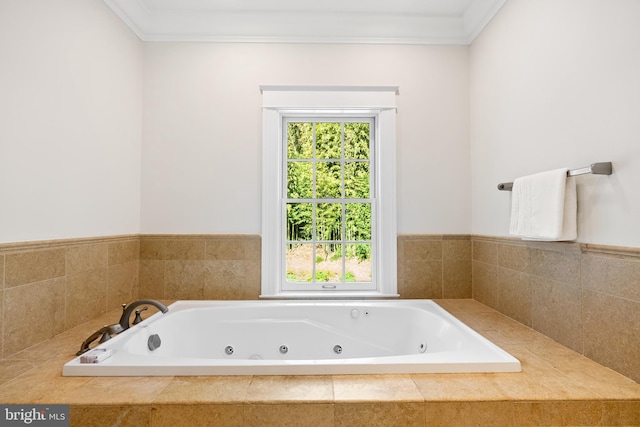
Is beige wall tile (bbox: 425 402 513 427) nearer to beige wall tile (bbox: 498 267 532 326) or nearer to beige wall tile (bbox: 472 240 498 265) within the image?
beige wall tile (bbox: 498 267 532 326)

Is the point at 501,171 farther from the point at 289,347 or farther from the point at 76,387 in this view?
the point at 76,387

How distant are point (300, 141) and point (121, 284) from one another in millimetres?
1601

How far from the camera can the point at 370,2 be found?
227 cm

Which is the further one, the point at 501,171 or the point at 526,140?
the point at 501,171

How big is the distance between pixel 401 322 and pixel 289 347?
2.44ft

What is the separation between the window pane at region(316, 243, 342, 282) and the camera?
8.39 ft

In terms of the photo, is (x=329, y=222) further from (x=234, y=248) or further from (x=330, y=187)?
(x=234, y=248)

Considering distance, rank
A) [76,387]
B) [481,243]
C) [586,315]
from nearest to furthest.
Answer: [76,387] → [586,315] → [481,243]

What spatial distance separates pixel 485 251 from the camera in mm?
2266

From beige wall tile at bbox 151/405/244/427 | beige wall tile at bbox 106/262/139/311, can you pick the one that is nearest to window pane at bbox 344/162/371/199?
beige wall tile at bbox 106/262/139/311

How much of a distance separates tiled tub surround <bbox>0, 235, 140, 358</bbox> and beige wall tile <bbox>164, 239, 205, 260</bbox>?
280 millimetres

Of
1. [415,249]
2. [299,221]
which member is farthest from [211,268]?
[415,249]

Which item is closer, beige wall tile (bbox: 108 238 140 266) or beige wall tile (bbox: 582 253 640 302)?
beige wall tile (bbox: 582 253 640 302)

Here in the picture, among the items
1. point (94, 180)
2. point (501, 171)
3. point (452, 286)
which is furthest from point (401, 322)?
point (94, 180)
